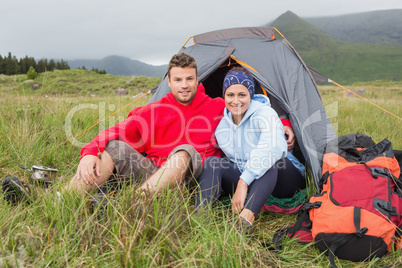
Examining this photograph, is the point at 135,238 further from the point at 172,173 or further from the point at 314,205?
the point at 314,205

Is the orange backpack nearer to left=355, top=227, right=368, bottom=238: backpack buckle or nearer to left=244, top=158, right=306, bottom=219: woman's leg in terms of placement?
left=355, top=227, right=368, bottom=238: backpack buckle

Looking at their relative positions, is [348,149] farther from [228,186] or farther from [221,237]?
[221,237]

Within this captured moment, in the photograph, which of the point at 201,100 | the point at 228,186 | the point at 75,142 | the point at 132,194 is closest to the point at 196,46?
the point at 201,100

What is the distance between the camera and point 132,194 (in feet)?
6.28

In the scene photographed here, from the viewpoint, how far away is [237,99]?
8.39 ft

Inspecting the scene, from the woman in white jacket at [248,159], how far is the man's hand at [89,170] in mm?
813

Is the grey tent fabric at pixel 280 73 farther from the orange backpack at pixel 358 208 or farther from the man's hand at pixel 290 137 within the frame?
the orange backpack at pixel 358 208

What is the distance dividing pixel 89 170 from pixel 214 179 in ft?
3.14

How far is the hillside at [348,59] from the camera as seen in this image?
115 metres

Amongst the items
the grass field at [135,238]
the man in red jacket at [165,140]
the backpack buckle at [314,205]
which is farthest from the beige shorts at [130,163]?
the backpack buckle at [314,205]

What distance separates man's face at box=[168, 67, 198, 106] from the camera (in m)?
2.68

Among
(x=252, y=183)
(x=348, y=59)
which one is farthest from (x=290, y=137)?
(x=348, y=59)

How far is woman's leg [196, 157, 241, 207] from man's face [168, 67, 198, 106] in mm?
676

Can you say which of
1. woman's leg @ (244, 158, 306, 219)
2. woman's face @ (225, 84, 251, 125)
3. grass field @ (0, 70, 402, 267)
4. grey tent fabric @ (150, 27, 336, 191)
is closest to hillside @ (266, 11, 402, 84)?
grey tent fabric @ (150, 27, 336, 191)
